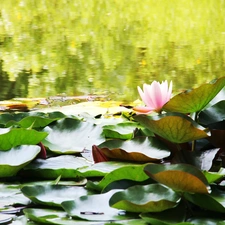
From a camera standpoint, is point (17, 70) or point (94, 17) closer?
point (17, 70)

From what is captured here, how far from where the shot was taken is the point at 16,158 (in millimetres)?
1087

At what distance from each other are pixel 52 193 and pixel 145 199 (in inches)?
6.8

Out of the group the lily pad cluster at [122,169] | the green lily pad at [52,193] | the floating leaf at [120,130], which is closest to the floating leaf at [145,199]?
the lily pad cluster at [122,169]

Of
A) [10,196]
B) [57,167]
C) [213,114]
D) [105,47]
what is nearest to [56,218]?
[10,196]

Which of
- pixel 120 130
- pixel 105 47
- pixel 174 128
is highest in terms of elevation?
pixel 174 128

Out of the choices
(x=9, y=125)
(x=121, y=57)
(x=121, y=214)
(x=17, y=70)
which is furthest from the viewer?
(x=121, y=57)

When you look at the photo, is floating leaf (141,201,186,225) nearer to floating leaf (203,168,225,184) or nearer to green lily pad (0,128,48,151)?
floating leaf (203,168,225,184)

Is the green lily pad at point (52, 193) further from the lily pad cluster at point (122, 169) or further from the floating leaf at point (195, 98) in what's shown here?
the floating leaf at point (195, 98)

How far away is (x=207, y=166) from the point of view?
1.06 metres

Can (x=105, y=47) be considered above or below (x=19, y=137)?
below

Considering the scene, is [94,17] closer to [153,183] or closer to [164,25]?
[164,25]

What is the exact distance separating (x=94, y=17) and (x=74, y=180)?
602 centimetres

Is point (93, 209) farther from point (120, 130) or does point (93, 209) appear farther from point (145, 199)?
point (120, 130)

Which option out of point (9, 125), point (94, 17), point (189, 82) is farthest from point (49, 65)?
point (94, 17)
